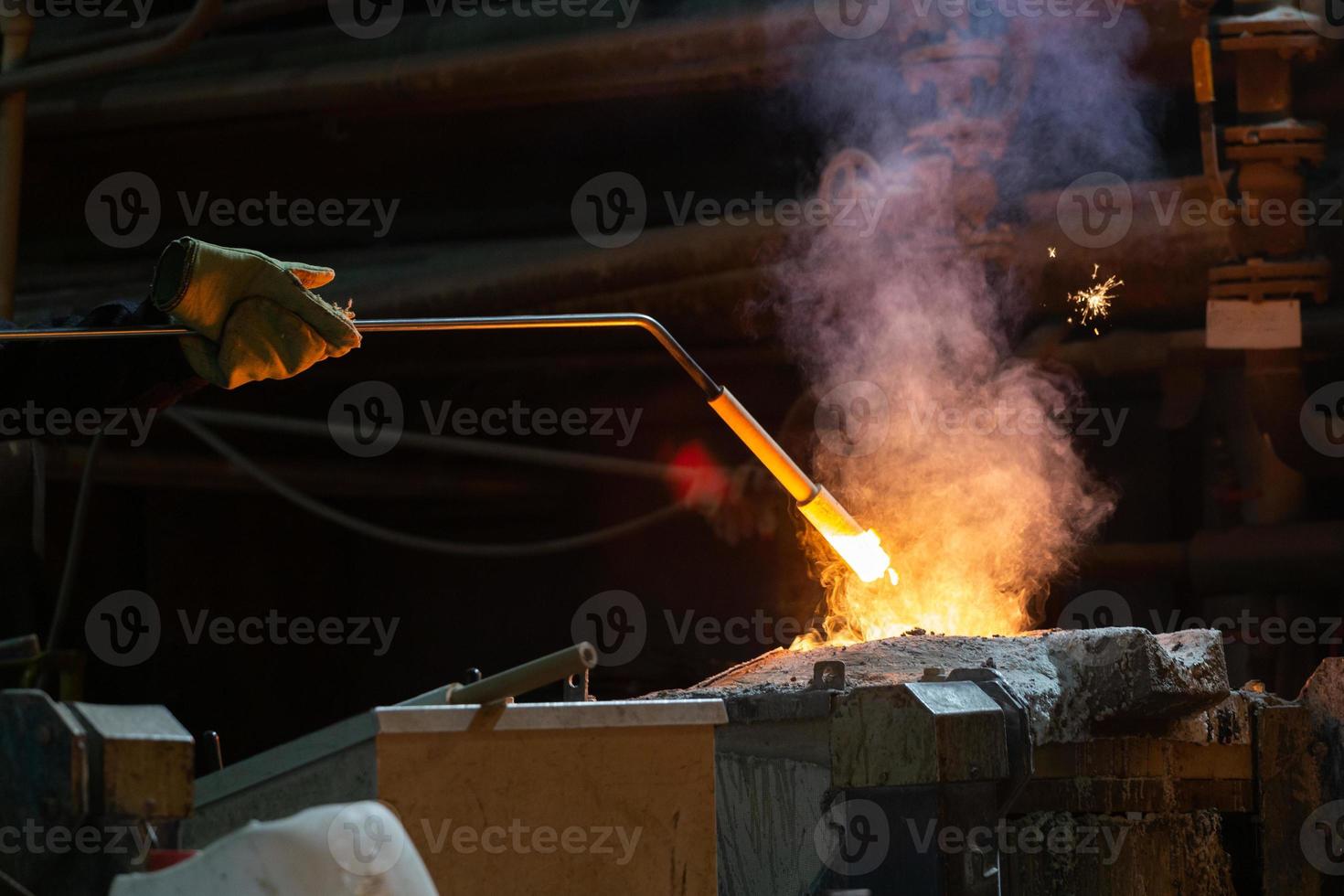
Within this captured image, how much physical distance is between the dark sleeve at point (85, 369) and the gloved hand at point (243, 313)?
0.11 metres

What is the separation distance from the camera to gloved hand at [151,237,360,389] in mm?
2764

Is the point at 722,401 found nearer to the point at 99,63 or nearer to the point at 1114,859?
the point at 1114,859

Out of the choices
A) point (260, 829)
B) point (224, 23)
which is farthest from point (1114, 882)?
point (224, 23)

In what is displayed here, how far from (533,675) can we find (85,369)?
1.51 metres

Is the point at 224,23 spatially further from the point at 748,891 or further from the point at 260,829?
the point at 260,829

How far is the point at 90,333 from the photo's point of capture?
8.94 feet

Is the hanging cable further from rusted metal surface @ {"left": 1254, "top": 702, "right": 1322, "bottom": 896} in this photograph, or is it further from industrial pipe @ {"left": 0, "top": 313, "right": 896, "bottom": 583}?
rusted metal surface @ {"left": 1254, "top": 702, "right": 1322, "bottom": 896}

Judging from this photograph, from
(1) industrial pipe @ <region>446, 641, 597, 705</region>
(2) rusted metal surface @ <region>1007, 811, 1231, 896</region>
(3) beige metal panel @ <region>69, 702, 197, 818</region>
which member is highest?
(1) industrial pipe @ <region>446, 641, 597, 705</region>

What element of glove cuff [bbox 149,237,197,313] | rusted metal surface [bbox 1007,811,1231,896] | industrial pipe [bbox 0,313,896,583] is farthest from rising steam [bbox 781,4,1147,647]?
glove cuff [bbox 149,237,197,313]

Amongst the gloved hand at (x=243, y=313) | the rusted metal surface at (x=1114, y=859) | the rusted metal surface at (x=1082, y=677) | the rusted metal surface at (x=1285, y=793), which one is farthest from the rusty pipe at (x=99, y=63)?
the rusted metal surface at (x=1285, y=793)

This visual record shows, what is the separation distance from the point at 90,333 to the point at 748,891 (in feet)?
5.45

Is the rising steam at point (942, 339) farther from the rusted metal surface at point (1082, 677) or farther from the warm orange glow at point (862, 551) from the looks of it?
the rusted metal surface at point (1082, 677)

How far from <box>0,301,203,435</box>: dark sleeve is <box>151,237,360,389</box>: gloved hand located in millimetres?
114

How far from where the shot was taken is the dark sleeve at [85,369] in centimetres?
302
